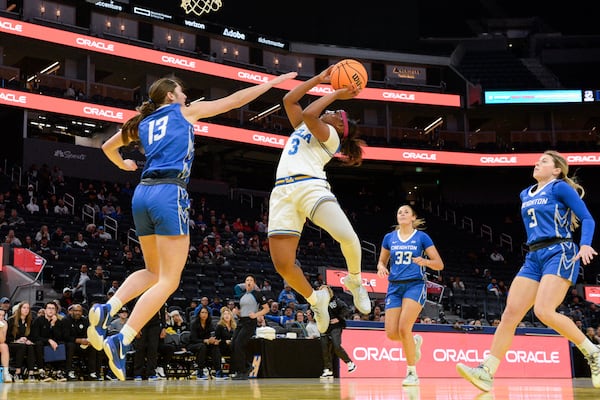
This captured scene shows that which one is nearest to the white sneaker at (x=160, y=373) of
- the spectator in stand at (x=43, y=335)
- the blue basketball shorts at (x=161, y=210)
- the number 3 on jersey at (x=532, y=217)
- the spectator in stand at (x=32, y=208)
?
the spectator in stand at (x=43, y=335)

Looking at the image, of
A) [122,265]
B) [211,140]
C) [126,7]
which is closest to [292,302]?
[122,265]

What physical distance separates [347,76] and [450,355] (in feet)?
36.4

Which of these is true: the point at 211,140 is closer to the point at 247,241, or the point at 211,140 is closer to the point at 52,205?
the point at 247,241

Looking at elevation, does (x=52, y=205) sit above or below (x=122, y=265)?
above

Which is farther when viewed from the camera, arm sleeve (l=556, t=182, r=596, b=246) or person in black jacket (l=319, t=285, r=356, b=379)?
person in black jacket (l=319, t=285, r=356, b=379)

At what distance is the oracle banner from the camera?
1592 centimetres

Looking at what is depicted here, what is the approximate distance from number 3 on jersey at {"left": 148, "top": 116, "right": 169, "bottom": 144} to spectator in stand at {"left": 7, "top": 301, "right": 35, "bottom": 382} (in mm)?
9307

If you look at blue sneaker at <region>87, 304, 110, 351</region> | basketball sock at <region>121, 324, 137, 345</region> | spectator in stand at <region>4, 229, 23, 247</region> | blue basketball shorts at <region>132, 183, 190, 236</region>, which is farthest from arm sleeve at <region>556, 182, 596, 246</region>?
spectator in stand at <region>4, 229, 23, 247</region>

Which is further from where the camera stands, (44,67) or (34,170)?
(44,67)

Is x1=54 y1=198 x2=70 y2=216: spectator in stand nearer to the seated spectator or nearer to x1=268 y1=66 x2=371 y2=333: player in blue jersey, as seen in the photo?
the seated spectator

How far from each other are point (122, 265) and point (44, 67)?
60.1 feet

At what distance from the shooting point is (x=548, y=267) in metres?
7.09

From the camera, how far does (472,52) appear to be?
47156 millimetres

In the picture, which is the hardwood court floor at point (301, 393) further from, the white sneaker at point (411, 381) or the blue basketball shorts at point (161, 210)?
the blue basketball shorts at point (161, 210)
